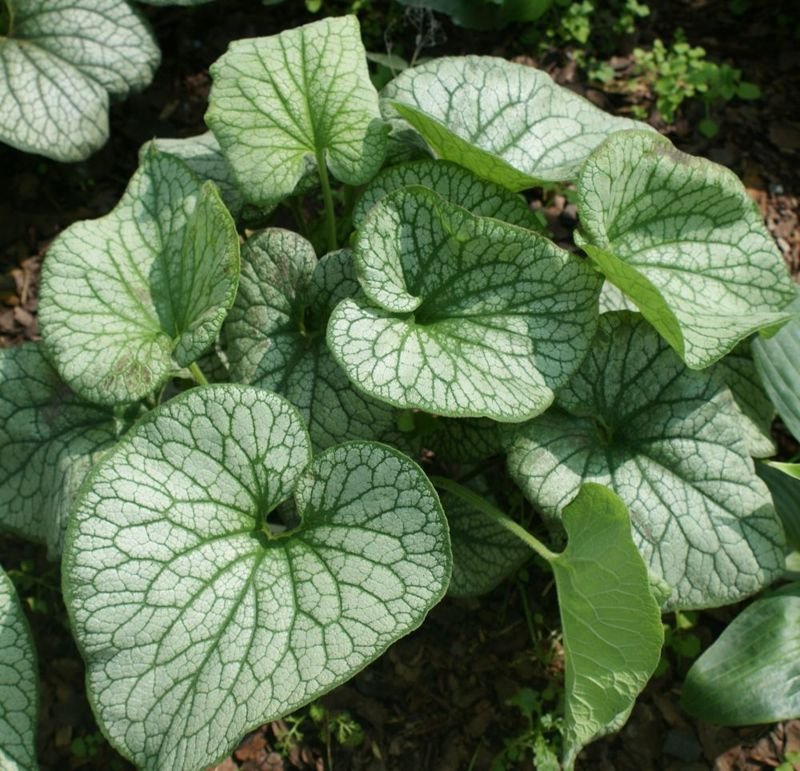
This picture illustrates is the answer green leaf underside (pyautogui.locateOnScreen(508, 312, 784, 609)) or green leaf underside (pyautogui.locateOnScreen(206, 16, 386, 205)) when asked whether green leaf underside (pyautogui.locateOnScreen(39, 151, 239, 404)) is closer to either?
green leaf underside (pyautogui.locateOnScreen(206, 16, 386, 205))

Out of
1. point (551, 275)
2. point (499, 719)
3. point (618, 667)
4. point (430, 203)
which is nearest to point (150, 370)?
point (430, 203)

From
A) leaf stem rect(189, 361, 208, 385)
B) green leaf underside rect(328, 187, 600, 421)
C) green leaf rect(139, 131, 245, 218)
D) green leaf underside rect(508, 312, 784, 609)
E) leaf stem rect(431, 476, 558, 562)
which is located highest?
green leaf underside rect(328, 187, 600, 421)

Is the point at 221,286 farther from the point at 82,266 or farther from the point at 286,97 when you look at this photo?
the point at 286,97

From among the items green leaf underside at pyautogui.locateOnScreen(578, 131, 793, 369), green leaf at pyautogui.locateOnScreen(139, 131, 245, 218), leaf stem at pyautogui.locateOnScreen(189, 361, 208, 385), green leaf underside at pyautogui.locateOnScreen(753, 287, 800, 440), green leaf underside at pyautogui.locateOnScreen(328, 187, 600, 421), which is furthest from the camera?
green leaf at pyautogui.locateOnScreen(139, 131, 245, 218)

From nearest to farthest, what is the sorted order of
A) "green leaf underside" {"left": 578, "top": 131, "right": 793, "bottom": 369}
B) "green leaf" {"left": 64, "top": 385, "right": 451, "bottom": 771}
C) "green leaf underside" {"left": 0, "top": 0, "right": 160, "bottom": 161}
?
"green leaf" {"left": 64, "top": 385, "right": 451, "bottom": 771} < "green leaf underside" {"left": 578, "top": 131, "right": 793, "bottom": 369} < "green leaf underside" {"left": 0, "top": 0, "right": 160, "bottom": 161}

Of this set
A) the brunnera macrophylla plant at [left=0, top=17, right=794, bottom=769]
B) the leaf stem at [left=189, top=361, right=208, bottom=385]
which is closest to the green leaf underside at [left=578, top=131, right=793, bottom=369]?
the brunnera macrophylla plant at [left=0, top=17, right=794, bottom=769]

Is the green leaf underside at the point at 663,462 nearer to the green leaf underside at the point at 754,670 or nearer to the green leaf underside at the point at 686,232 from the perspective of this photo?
the green leaf underside at the point at 686,232

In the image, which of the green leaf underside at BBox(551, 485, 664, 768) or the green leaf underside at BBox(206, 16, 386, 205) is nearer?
the green leaf underside at BBox(551, 485, 664, 768)
